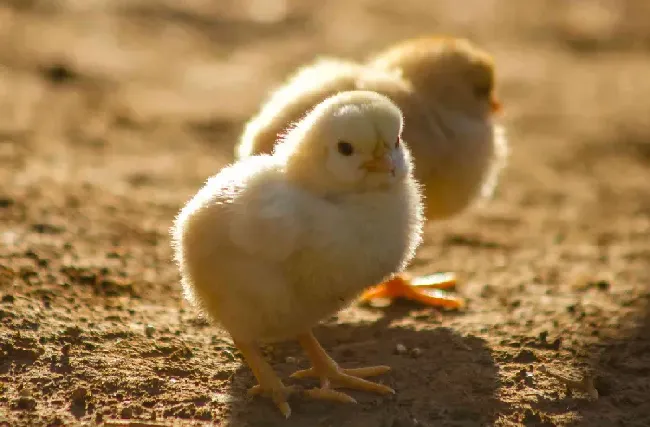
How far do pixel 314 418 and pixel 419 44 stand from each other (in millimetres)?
2521

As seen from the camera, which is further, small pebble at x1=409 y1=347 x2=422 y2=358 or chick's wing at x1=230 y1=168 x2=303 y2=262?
small pebble at x1=409 y1=347 x2=422 y2=358

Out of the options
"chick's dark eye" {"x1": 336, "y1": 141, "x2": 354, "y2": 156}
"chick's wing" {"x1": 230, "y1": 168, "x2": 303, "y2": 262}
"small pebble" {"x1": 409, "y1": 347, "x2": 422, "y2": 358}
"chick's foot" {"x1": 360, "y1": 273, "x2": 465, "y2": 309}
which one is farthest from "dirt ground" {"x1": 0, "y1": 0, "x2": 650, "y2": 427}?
"chick's dark eye" {"x1": 336, "y1": 141, "x2": 354, "y2": 156}

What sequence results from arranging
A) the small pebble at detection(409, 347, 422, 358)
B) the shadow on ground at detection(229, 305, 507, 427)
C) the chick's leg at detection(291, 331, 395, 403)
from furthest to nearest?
1. the small pebble at detection(409, 347, 422, 358)
2. the chick's leg at detection(291, 331, 395, 403)
3. the shadow on ground at detection(229, 305, 507, 427)

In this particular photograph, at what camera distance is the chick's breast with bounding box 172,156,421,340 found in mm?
3336

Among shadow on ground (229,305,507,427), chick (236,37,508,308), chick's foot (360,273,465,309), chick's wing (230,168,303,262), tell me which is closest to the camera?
chick's wing (230,168,303,262)

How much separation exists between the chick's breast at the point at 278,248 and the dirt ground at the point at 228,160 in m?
0.40

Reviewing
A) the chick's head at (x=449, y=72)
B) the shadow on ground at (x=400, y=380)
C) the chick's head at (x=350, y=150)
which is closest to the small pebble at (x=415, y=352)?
the shadow on ground at (x=400, y=380)

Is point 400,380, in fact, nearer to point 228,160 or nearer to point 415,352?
point 415,352

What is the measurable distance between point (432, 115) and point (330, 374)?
5.40ft

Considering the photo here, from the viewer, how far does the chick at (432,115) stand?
4387 mm

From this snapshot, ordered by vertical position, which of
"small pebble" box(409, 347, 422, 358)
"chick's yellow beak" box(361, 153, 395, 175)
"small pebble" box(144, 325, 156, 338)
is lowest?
"small pebble" box(144, 325, 156, 338)

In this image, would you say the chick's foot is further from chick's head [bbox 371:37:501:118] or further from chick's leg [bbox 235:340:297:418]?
chick's leg [bbox 235:340:297:418]

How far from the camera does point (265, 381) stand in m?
3.61

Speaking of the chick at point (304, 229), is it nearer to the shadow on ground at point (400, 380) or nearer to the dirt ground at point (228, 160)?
the shadow on ground at point (400, 380)
